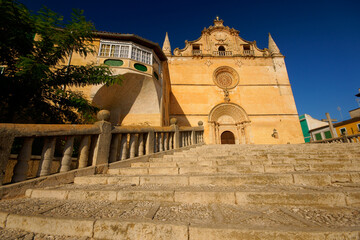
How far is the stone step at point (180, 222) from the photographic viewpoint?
1134 millimetres

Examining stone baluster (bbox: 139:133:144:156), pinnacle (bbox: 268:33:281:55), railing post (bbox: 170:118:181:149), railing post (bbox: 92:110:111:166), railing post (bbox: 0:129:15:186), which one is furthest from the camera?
pinnacle (bbox: 268:33:281:55)

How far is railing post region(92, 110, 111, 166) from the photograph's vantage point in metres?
3.24

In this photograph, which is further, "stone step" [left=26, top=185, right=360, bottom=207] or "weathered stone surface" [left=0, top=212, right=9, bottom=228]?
"stone step" [left=26, top=185, right=360, bottom=207]

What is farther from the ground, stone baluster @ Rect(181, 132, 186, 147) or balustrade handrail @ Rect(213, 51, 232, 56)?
balustrade handrail @ Rect(213, 51, 232, 56)

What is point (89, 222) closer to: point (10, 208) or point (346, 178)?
point (10, 208)

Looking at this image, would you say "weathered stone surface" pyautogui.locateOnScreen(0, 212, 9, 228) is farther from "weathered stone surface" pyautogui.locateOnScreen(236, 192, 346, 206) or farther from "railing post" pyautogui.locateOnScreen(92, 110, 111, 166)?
"weathered stone surface" pyautogui.locateOnScreen(236, 192, 346, 206)

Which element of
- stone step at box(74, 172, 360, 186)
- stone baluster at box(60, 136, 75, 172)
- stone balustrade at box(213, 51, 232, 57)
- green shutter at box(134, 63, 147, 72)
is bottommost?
stone step at box(74, 172, 360, 186)

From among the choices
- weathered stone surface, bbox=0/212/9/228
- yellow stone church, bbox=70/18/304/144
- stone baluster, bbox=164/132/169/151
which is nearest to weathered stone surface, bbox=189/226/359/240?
weathered stone surface, bbox=0/212/9/228

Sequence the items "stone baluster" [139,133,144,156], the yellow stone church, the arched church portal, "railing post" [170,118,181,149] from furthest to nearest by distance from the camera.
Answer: the arched church portal → the yellow stone church → "railing post" [170,118,181,149] → "stone baluster" [139,133,144,156]

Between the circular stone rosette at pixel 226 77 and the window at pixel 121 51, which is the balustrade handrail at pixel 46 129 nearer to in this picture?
the window at pixel 121 51

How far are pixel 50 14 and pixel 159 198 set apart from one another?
6430 mm

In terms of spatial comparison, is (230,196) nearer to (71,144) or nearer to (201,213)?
(201,213)

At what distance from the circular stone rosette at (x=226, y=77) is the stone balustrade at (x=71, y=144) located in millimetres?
12294

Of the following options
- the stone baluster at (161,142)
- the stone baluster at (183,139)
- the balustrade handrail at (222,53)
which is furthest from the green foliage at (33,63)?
the balustrade handrail at (222,53)
